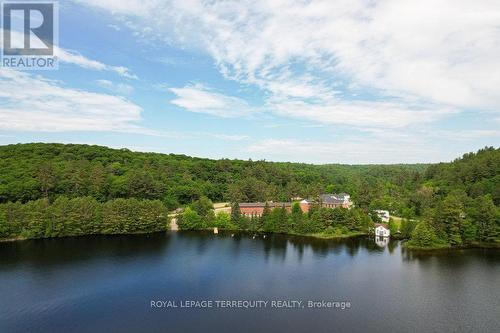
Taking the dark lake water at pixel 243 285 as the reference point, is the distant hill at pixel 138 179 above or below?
above

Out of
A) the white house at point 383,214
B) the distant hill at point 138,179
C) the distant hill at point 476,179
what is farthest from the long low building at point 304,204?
the distant hill at point 476,179

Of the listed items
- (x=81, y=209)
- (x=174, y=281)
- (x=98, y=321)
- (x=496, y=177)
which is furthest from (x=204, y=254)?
(x=496, y=177)

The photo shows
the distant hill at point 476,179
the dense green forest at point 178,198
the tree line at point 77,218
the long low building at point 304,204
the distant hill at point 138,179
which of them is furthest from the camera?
the long low building at point 304,204

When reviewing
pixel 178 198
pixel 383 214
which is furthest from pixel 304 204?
pixel 178 198

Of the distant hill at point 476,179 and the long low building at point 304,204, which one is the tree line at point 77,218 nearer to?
the long low building at point 304,204

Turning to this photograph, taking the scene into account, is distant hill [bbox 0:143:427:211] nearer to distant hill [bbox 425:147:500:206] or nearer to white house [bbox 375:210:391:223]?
white house [bbox 375:210:391:223]

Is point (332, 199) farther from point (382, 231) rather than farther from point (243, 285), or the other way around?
point (243, 285)
